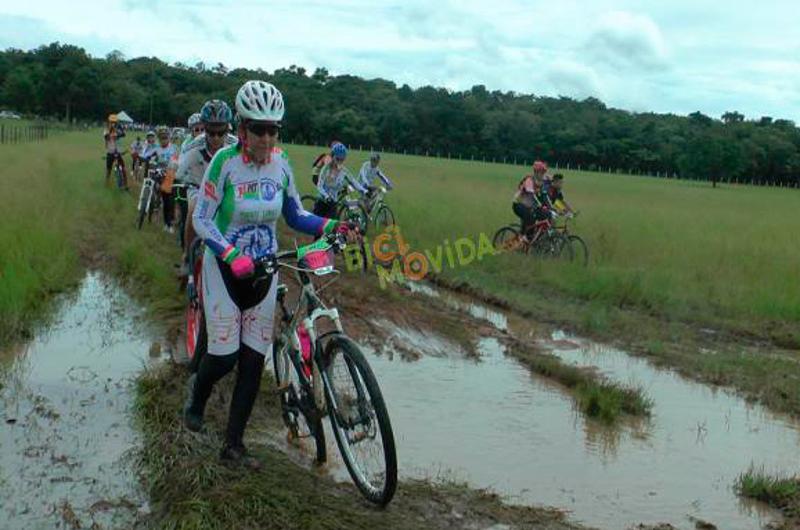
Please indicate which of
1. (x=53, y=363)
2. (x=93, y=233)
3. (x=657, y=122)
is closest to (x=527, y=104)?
(x=657, y=122)

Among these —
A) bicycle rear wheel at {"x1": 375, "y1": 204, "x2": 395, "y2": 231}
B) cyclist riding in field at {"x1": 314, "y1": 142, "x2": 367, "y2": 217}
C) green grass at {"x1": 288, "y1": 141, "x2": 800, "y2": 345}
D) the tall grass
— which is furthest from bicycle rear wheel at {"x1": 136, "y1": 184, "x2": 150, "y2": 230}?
bicycle rear wheel at {"x1": 375, "y1": 204, "x2": 395, "y2": 231}

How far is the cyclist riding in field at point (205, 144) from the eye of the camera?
7328mm

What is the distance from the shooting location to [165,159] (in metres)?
17.7

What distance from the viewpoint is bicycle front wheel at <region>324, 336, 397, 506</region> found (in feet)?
15.5

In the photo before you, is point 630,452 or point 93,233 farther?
point 93,233

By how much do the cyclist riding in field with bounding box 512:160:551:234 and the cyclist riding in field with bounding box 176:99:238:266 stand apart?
10205 millimetres

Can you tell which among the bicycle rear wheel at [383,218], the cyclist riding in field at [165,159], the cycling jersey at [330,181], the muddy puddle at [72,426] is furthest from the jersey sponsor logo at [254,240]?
the bicycle rear wheel at [383,218]

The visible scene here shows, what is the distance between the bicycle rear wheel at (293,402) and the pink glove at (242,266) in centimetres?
96

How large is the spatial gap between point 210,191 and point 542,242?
12864mm

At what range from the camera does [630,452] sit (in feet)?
22.0

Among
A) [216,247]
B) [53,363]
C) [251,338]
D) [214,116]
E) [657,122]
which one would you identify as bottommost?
[53,363]

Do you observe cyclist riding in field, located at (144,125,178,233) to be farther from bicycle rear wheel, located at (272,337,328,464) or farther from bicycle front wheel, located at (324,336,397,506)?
bicycle front wheel, located at (324,336,397,506)

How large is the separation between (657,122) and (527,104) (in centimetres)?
2007

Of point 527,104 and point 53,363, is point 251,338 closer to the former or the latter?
point 53,363
